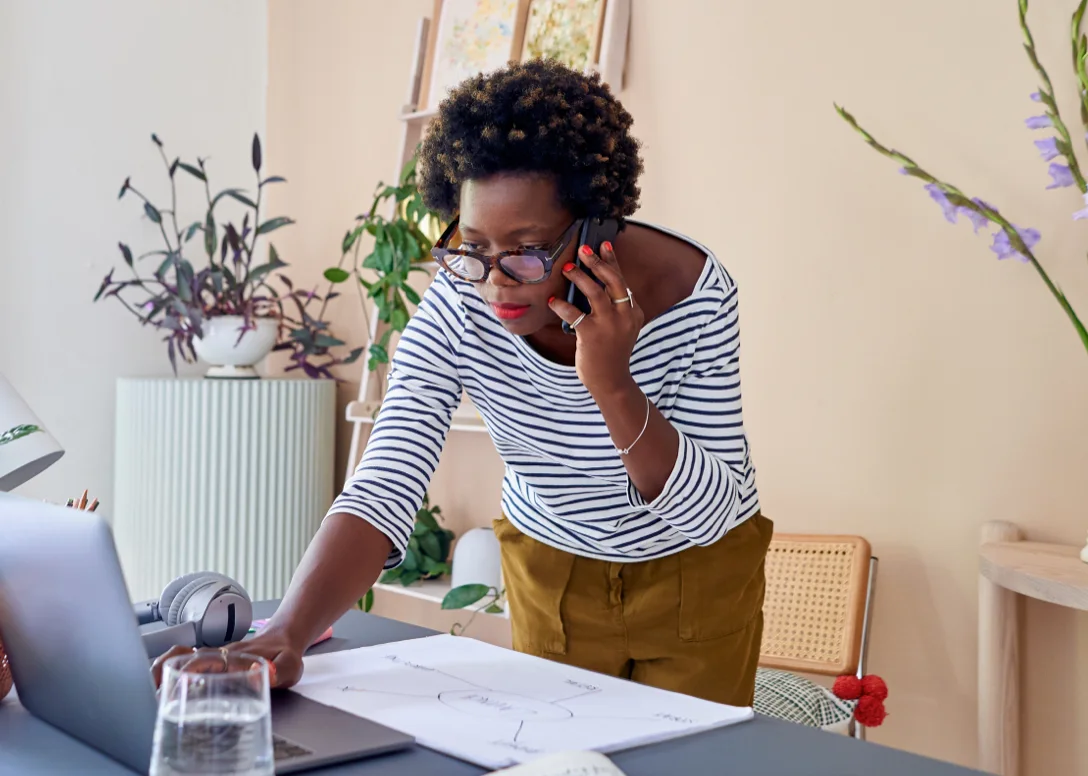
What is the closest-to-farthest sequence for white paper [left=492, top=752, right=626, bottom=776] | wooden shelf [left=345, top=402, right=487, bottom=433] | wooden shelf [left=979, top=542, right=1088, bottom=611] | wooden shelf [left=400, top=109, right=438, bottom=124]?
white paper [left=492, top=752, right=626, bottom=776], wooden shelf [left=979, top=542, right=1088, bottom=611], wooden shelf [left=345, top=402, right=487, bottom=433], wooden shelf [left=400, top=109, right=438, bottom=124]

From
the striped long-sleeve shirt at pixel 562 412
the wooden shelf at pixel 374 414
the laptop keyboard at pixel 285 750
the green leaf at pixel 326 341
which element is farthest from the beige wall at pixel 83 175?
the laptop keyboard at pixel 285 750

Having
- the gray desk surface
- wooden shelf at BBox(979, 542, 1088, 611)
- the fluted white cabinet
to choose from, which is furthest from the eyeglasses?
the fluted white cabinet

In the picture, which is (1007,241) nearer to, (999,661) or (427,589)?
(999,661)

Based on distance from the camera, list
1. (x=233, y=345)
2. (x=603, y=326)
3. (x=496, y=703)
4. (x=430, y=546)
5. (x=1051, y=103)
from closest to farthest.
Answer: (x=496, y=703) → (x=603, y=326) → (x=1051, y=103) → (x=430, y=546) → (x=233, y=345)

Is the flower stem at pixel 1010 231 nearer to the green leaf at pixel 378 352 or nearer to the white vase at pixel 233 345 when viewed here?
the green leaf at pixel 378 352

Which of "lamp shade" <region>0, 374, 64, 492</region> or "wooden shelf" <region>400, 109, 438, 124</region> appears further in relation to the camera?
"wooden shelf" <region>400, 109, 438, 124</region>

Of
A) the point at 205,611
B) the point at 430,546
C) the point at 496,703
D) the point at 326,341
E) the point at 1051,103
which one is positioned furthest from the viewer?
the point at 326,341

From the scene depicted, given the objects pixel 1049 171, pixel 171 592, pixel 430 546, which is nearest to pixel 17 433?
pixel 171 592

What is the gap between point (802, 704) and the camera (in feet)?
5.68

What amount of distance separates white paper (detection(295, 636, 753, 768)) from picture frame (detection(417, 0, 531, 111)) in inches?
69.9

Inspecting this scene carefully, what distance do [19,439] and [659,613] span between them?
2.34ft

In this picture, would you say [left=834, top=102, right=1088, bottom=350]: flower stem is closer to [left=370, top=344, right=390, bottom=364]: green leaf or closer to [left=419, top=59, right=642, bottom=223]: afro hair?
[left=419, top=59, right=642, bottom=223]: afro hair

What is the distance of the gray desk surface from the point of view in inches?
28.3

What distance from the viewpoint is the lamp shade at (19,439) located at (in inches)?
36.5
